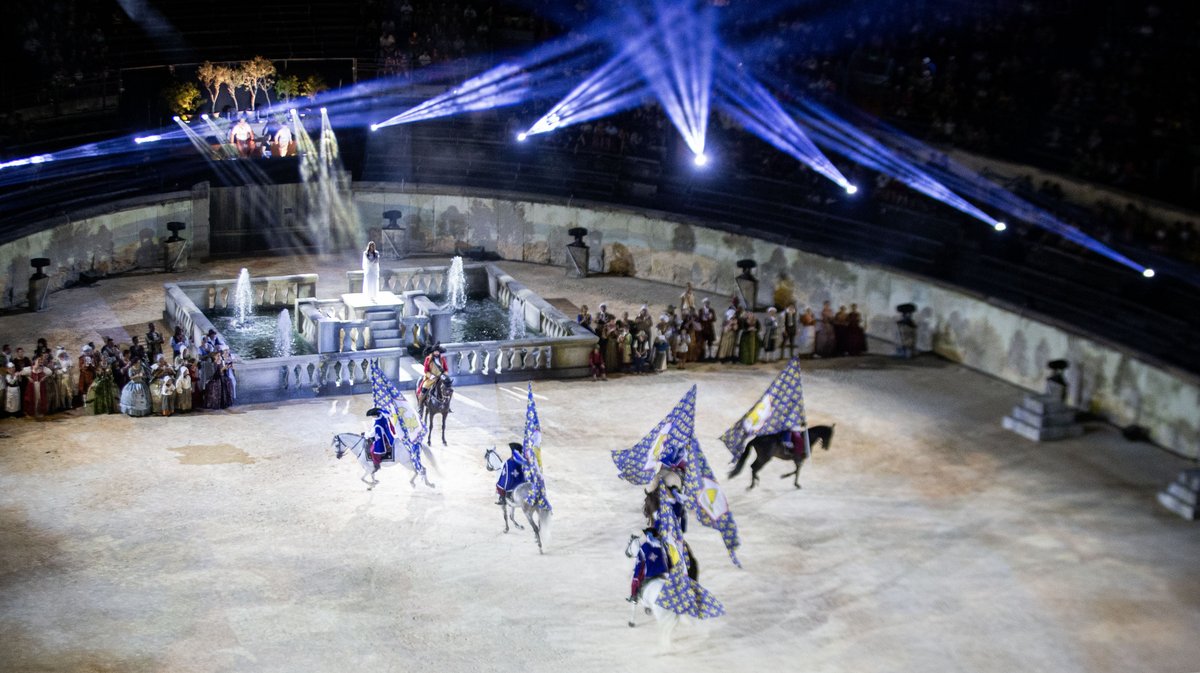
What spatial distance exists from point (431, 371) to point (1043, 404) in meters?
11.9

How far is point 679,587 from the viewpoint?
18.4m

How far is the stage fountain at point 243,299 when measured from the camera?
113 feet

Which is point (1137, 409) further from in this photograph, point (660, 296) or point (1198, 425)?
point (660, 296)

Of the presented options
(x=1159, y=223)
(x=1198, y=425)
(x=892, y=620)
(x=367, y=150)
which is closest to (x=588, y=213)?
(x=367, y=150)

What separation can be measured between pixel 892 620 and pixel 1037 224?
1642cm

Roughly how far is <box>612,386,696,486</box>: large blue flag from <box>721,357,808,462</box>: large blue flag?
2595mm

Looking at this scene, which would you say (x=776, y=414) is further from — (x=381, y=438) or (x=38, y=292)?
(x=38, y=292)

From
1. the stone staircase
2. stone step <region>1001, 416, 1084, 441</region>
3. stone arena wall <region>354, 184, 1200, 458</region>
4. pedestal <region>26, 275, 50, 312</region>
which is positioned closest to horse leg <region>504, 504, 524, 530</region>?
the stone staircase

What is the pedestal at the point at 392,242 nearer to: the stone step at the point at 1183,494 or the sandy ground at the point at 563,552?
the sandy ground at the point at 563,552

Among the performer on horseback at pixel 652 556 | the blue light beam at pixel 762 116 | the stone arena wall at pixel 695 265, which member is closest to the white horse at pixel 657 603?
Answer: the performer on horseback at pixel 652 556

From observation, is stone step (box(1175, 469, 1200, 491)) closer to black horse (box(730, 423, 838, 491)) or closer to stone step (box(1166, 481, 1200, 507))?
stone step (box(1166, 481, 1200, 507))

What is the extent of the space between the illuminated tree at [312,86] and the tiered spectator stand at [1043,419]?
2629 centimetres

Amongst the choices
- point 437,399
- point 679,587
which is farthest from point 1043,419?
point 679,587

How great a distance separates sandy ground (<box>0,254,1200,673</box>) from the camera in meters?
19.3
